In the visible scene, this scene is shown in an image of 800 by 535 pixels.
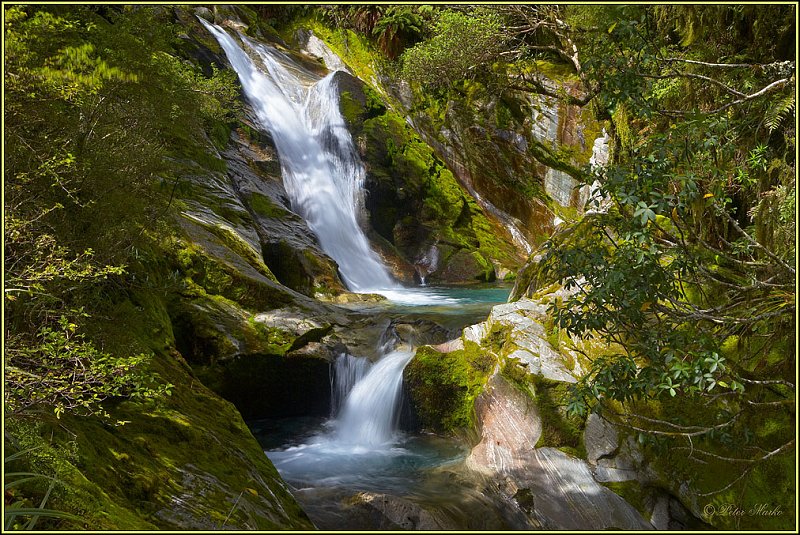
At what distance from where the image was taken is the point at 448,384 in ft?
26.0

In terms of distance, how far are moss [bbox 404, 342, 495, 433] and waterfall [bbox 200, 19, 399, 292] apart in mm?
6705

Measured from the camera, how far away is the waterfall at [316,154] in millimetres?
16797

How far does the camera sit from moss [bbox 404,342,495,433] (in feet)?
25.1

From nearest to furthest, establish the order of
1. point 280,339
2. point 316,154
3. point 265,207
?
point 280,339 → point 265,207 → point 316,154

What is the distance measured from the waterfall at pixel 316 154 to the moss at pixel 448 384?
6705 mm

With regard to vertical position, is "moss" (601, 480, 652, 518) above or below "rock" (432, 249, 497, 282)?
below

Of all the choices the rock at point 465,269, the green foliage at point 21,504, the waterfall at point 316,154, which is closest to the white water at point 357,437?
the green foliage at point 21,504

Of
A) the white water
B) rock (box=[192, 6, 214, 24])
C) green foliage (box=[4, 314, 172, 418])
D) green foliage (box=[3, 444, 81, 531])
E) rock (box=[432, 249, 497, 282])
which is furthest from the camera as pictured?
rock (box=[192, 6, 214, 24])

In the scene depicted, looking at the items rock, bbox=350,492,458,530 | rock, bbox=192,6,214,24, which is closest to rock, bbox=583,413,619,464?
rock, bbox=350,492,458,530

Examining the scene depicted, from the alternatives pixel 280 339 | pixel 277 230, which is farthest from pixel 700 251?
pixel 277 230

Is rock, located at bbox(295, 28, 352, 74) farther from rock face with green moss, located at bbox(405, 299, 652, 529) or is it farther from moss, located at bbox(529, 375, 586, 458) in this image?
moss, located at bbox(529, 375, 586, 458)

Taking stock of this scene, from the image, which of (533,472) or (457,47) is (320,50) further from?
(533,472)

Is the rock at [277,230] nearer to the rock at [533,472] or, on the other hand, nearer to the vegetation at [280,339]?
the vegetation at [280,339]

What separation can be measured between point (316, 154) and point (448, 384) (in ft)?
41.1
